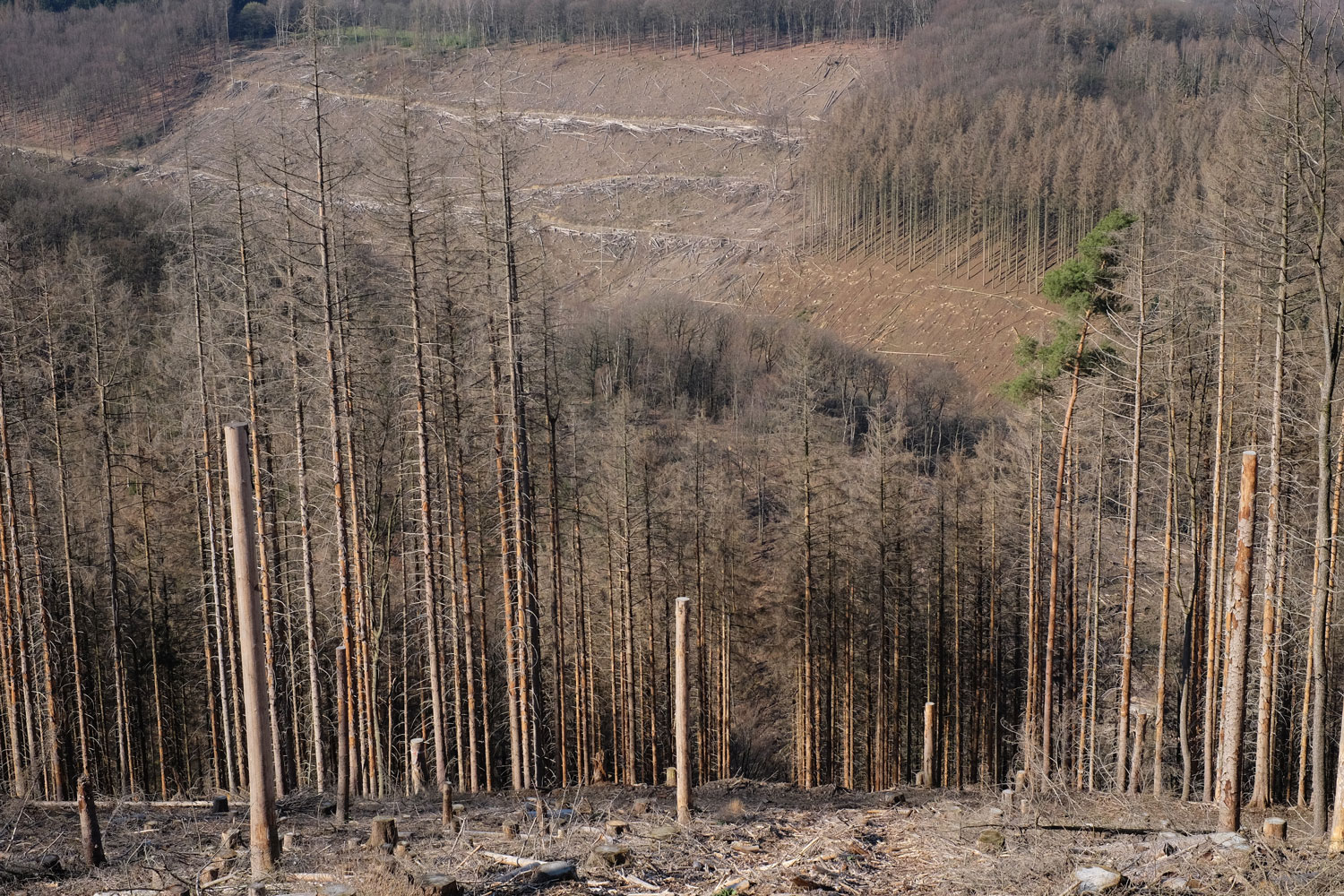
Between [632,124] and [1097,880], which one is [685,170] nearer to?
[632,124]

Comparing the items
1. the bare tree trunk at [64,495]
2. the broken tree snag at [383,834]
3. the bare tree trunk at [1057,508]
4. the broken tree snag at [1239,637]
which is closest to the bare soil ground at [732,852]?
the broken tree snag at [383,834]

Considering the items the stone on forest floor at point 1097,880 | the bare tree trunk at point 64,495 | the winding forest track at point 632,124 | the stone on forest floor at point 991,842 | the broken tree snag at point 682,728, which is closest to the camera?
the stone on forest floor at point 1097,880

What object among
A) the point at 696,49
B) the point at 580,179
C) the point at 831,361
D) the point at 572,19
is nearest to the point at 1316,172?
the point at 831,361

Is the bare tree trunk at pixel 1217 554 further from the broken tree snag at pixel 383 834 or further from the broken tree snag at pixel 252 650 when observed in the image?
the broken tree snag at pixel 252 650

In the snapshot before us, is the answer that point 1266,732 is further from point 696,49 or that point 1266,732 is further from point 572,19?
point 572,19

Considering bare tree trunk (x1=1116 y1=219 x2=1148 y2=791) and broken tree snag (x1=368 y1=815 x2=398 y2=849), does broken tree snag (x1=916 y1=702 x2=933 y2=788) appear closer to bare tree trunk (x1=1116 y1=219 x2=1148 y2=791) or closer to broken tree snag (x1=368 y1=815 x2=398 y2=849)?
bare tree trunk (x1=1116 y1=219 x2=1148 y2=791)

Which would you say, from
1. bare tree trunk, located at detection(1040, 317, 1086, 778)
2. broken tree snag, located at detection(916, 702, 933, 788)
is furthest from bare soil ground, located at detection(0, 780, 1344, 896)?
bare tree trunk, located at detection(1040, 317, 1086, 778)
